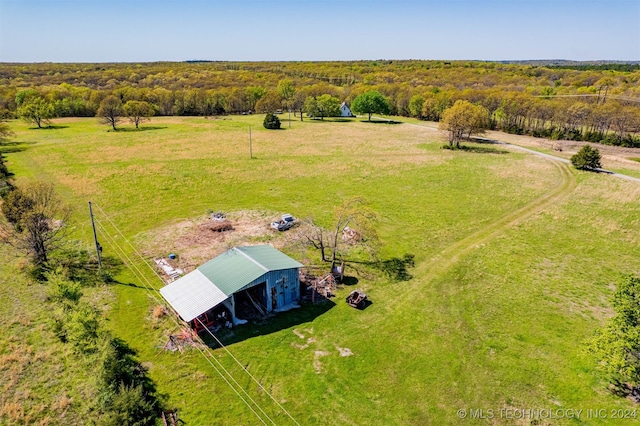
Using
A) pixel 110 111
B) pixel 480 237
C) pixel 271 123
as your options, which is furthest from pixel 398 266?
pixel 110 111

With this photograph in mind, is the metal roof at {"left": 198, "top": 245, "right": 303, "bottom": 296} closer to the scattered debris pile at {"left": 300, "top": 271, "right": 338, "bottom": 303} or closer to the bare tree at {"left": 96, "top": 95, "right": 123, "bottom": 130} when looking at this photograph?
the scattered debris pile at {"left": 300, "top": 271, "right": 338, "bottom": 303}

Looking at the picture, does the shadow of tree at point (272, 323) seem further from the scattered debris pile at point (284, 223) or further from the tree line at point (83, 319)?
the scattered debris pile at point (284, 223)

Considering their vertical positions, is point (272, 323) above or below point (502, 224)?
below

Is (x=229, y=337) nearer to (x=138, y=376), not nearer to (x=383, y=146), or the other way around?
(x=138, y=376)

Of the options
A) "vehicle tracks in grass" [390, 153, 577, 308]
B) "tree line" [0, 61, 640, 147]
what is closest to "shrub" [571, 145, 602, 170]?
"vehicle tracks in grass" [390, 153, 577, 308]

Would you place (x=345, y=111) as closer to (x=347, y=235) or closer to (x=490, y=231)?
(x=490, y=231)

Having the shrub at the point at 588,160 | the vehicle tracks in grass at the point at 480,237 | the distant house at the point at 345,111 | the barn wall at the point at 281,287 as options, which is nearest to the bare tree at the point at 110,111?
the distant house at the point at 345,111
